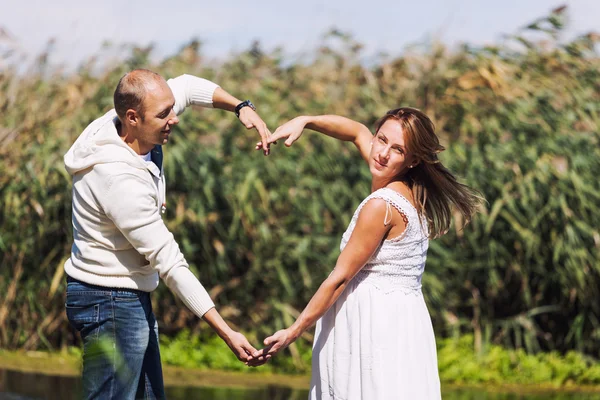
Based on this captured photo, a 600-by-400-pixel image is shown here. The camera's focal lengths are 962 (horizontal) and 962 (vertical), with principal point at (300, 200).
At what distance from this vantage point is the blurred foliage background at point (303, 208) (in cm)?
736

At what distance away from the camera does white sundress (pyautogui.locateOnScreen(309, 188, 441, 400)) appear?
3.93 meters

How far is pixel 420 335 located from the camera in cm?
402

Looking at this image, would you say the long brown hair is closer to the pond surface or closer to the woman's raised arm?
the woman's raised arm

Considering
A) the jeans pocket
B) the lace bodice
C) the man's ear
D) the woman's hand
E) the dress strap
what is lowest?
the jeans pocket

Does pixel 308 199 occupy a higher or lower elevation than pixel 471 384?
higher

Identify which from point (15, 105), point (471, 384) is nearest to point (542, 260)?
point (471, 384)

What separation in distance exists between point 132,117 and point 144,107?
2.7 inches

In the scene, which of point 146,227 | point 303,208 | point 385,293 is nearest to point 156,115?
point 146,227

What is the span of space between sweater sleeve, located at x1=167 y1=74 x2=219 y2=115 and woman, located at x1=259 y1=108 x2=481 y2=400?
57cm

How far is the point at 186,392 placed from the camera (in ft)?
21.4

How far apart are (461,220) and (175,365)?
98.7 inches

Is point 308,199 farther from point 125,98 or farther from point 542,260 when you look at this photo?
point 125,98

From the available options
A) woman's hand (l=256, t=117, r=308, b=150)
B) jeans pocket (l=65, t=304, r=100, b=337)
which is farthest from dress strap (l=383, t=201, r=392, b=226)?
jeans pocket (l=65, t=304, r=100, b=337)

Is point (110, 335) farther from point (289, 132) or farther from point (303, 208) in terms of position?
point (303, 208)
